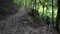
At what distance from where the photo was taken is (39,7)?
674 centimetres

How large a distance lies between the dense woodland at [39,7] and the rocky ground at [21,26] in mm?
366

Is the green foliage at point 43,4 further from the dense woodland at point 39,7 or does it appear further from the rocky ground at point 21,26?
the rocky ground at point 21,26

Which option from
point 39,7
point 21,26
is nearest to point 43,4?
point 39,7

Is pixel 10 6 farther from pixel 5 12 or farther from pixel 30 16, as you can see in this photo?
pixel 30 16

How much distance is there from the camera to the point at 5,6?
25.5 feet

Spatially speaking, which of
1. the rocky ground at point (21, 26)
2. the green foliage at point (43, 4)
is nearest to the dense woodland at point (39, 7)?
the green foliage at point (43, 4)

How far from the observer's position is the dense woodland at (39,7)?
576 cm

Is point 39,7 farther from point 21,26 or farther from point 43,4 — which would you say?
point 21,26

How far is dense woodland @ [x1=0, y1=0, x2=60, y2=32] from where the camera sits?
5.76 meters

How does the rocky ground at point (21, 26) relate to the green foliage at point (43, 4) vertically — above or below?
below

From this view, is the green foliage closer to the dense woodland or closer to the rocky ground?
the dense woodland

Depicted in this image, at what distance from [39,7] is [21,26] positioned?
1.04m

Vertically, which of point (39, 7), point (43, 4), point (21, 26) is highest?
point (43, 4)

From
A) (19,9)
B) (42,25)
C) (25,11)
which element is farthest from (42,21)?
(19,9)
